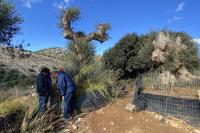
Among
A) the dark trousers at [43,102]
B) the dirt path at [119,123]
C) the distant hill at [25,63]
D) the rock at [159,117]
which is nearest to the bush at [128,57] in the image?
the distant hill at [25,63]

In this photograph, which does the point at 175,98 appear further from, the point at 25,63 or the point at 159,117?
the point at 25,63

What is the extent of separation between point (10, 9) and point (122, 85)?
612 centimetres

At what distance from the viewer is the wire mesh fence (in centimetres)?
1141

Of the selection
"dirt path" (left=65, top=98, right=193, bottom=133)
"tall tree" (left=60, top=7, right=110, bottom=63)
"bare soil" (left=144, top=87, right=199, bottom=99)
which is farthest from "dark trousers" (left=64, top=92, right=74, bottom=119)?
"tall tree" (left=60, top=7, right=110, bottom=63)

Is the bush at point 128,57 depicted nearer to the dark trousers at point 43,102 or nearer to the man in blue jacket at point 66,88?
the man in blue jacket at point 66,88

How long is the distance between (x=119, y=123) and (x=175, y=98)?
1.97 meters

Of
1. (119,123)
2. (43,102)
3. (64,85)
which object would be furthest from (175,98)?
(43,102)

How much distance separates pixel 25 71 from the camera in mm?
24844

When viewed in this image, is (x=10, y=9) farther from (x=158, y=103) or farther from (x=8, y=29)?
(x=158, y=103)

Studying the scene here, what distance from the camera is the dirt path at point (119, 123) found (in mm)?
11336

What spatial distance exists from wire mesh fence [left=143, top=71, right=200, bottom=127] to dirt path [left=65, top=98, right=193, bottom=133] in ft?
1.49

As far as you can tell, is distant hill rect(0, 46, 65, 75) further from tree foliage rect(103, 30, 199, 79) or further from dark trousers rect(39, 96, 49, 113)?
dark trousers rect(39, 96, 49, 113)

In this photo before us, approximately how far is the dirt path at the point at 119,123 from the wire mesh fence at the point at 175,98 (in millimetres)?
453

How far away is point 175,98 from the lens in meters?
11.8
